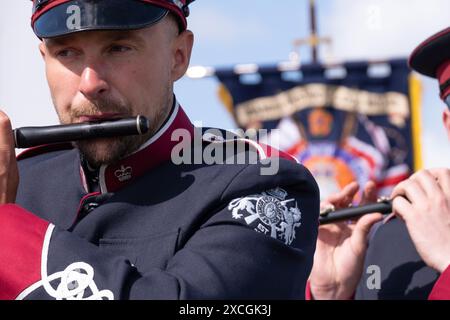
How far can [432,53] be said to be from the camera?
14.8 feet

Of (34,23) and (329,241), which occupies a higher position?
(34,23)

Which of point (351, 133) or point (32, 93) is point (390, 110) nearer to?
point (351, 133)

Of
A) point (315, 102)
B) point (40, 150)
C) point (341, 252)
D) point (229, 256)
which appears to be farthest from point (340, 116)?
point (229, 256)

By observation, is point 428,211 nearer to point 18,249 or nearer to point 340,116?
point 18,249

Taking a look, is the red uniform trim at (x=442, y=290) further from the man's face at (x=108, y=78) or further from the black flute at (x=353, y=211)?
the man's face at (x=108, y=78)

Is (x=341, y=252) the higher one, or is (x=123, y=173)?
(x=123, y=173)

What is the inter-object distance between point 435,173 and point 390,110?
9707mm

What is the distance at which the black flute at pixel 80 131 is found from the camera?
293 cm

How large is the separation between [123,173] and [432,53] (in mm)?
2011

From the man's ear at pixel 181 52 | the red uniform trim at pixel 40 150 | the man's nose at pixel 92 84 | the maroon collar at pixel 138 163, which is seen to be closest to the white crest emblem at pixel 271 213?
the maroon collar at pixel 138 163

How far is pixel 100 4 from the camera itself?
3010 millimetres

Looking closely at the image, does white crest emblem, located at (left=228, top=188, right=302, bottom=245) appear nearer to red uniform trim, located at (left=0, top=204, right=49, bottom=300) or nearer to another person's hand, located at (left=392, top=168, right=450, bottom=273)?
red uniform trim, located at (left=0, top=204, right=49, bottom=300)

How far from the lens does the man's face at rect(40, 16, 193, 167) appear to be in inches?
118
